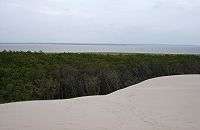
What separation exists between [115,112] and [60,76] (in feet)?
19.1

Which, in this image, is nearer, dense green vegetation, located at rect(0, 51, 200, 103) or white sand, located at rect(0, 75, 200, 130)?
white sand, located at rect(0, 75, 200, 130)

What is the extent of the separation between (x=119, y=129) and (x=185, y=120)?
6.02 feet

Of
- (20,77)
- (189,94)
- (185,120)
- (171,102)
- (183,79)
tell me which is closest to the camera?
(185,120)

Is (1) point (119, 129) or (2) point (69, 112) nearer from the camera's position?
(1) point (119, 129)

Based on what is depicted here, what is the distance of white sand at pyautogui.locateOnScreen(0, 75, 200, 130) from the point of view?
771cm

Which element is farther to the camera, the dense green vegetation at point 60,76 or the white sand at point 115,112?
the dense green vegetation at point 60,76

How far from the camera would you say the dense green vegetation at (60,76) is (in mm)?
13172

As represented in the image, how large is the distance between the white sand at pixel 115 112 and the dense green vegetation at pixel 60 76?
242 centimetres

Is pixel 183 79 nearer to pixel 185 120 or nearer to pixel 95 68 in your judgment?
pixel 95 68

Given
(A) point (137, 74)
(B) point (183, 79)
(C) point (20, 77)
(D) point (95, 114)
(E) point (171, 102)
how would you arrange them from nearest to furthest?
(D) point (95, 114)
(E) point (171, 102)
(C) point (20, 77)
(B) point (183, 79)
(A) point (137, 74)

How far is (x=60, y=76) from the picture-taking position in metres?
14.5

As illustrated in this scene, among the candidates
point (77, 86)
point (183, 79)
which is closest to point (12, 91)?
point (77, 86)

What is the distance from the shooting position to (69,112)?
9102mm

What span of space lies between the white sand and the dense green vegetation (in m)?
2.42
